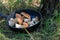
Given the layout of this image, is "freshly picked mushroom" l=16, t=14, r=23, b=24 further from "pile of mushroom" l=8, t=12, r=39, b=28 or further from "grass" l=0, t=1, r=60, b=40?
A: "grass" l=0, t=1, r=60, b=40

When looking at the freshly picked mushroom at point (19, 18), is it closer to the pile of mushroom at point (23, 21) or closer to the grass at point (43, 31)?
the pile of mushroom at point (23, 21)

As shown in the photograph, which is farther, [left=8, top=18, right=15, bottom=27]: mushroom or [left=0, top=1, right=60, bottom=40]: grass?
[left=8, top=18, right=15, bottom=27]: mushroom

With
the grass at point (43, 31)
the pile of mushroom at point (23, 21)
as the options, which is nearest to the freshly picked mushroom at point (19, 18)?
the pile of mushroom at point (23, 21)

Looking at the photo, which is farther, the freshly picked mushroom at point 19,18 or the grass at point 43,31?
the freshly picked mushroom at point 19,18

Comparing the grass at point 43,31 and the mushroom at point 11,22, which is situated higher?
the mushroom at point 11,22

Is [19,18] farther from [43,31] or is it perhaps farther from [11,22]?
[43,31]

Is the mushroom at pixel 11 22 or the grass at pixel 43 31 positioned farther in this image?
the mushroom at pixel 11 22

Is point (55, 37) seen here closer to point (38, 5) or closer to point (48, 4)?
point (48, 4)

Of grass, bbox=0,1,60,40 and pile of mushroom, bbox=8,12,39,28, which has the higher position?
pile of mushroom, bbox=8,12,39,28

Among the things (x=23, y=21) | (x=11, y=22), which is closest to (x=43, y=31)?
(x=23, y=21)

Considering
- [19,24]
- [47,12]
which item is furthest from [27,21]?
[47,12]

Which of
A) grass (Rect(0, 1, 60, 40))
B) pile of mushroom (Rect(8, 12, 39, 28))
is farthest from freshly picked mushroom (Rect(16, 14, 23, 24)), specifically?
grass (Rect(0, 1, 60, 40))

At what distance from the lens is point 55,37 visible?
2.11m

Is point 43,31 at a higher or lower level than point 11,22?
lower
